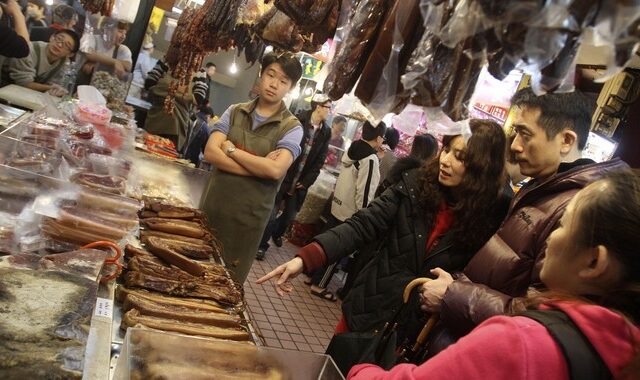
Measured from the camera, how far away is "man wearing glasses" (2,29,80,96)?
236 inches

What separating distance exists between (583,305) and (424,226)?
1767 mm

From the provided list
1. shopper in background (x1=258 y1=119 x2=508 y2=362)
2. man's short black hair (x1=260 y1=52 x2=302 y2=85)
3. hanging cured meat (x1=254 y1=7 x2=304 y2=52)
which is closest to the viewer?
shopper in background (x1=258 y1=119 x2=508 y2=362)

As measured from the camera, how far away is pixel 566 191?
2.29 metres

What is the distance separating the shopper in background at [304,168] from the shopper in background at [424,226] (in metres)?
4.46

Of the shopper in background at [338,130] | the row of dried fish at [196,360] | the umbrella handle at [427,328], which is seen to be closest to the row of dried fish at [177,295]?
the row of dried fish at [196,360]

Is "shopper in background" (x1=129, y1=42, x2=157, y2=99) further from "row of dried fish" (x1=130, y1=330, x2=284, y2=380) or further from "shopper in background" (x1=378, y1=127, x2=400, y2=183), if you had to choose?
"row of dried fish" (x1=130, y1=330, x2=284, y2=380)

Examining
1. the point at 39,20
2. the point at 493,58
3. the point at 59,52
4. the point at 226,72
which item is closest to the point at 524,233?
the point at 493,58

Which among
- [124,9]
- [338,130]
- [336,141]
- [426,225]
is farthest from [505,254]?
[336,141]

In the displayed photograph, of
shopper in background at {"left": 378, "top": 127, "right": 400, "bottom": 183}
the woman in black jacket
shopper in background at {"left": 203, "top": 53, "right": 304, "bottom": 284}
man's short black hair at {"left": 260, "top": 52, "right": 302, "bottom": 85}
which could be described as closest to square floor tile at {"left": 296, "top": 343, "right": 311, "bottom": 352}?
shopper in background at {"left": 203, "top": 53, "right": 304, "bottom": 284}

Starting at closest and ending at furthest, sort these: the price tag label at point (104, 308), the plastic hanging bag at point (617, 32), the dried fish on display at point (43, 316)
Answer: the plastic hanging bag at point (617, 32) → the dried fish on display at point (43, 316) → the price tag label at point (104, 308)

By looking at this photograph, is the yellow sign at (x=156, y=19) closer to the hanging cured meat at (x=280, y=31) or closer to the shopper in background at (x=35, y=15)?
the shopper in background at (x=35, y=15)

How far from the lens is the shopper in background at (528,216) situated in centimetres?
225

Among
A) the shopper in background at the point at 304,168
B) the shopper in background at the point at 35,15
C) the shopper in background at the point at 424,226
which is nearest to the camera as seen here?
the shopper in background at the point at 424,226

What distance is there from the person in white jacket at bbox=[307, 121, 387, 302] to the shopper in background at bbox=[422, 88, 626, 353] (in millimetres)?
4165
